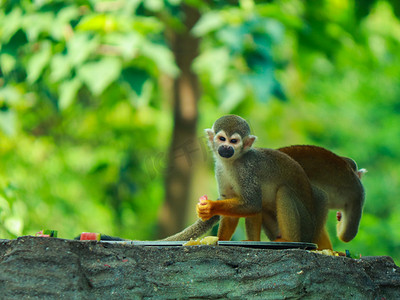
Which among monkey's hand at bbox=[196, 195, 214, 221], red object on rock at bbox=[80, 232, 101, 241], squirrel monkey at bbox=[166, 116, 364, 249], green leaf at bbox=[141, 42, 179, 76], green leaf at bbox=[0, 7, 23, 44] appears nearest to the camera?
red object on rock at bbox=[80, 232, 101, 241]

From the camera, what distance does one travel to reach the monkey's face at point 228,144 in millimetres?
2199

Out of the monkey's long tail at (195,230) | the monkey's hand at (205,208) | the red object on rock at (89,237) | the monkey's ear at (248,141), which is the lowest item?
the red object on rock at (89,237)

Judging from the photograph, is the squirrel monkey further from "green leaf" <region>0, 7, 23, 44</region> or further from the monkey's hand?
"green leaf" <region>0, 7, 23, 44</region>

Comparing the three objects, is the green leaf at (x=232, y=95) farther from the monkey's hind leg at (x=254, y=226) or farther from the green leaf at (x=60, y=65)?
the monkey's hind leg at (x=254, y=226)

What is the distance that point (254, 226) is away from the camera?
2.27 metres

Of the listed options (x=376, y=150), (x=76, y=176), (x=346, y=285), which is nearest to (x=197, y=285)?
(x=346, y=285)

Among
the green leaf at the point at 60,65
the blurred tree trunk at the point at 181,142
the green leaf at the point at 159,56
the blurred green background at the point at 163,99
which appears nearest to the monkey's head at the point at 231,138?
the blurred green background at the point at 163,99

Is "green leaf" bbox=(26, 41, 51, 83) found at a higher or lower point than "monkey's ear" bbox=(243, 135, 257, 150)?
higher

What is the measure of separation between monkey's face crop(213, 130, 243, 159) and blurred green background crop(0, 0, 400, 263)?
16.9 inches

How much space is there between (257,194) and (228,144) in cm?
24

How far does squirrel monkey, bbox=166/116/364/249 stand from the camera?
83.6 inches

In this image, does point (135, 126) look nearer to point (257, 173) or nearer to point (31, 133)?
point (31, 133)

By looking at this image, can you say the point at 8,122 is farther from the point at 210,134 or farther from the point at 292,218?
the point at 292,218

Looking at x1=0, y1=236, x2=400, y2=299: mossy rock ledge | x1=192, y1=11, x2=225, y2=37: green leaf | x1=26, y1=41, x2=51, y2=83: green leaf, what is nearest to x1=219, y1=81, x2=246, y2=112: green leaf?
x1=192, y1=11, x2=225, y2=37: green leaf
